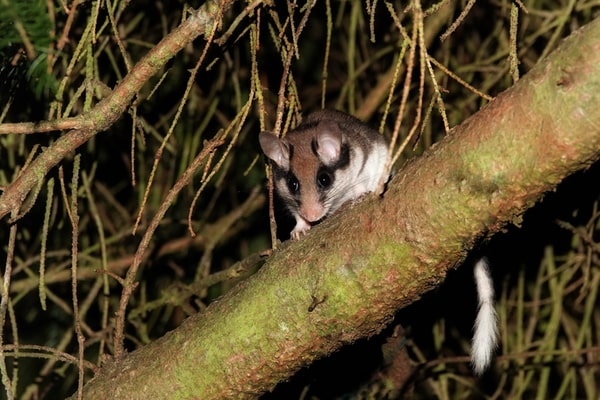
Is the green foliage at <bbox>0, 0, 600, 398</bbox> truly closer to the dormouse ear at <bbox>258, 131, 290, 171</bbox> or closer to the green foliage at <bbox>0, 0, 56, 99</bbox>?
the dormouse ear at <bbox>258, 131, 290, 171</bbox>

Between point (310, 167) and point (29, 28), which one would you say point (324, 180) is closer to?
point (310, 167)

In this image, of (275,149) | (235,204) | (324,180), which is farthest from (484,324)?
(235,204)

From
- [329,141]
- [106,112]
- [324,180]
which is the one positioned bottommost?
[324,180]

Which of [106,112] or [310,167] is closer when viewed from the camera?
[106,112]

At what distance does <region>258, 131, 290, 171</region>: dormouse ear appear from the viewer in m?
2.72

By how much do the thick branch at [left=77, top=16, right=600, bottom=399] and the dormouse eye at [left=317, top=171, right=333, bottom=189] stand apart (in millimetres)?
934

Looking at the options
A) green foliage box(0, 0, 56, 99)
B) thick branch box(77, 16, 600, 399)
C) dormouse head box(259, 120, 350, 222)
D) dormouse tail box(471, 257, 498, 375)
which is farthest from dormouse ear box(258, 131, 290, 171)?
green foliage box(0, 0, 56, 99)

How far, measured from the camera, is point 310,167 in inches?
124

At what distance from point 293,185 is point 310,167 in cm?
9

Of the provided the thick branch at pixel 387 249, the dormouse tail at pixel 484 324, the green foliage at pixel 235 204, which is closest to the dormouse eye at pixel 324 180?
the green foliage at pixel 235 204

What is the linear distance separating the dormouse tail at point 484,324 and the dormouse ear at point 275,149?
807mm

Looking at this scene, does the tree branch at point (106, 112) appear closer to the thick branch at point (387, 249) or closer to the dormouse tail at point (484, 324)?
the thick branch at point (387, 249)

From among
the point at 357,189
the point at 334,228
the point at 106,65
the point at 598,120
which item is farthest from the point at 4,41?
the point at 106,65

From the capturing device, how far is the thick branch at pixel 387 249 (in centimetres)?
163
